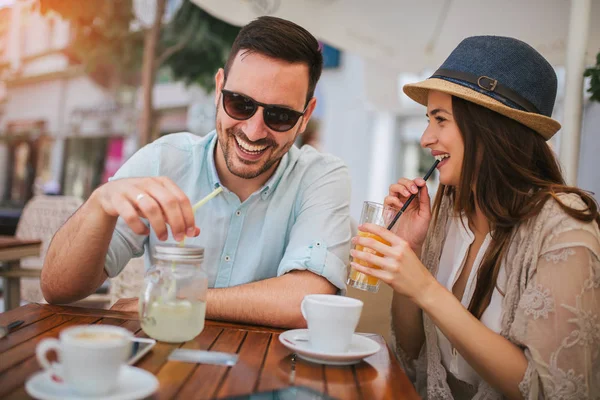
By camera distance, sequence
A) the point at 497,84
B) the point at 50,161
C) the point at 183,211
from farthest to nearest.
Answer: the point at 50,161, the point at 497,84, the point at 183,211

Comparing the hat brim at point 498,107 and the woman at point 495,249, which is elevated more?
the hat brim at point 498,107

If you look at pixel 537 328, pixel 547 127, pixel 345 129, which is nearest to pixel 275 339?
pixel 537 328

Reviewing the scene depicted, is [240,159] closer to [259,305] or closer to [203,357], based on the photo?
[259,305]

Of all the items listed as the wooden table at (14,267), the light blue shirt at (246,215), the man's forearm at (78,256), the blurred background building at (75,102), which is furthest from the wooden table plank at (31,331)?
the blurred background building at (75,102)

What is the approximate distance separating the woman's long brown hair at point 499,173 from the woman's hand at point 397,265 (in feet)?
1.22

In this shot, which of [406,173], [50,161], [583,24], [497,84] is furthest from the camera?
[406,173]

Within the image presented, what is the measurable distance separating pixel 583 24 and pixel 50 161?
218 inches

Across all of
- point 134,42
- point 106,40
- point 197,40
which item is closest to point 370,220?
point 197,40

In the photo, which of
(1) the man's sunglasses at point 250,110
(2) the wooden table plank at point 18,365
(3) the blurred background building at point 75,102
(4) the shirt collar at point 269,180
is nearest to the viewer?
(2) the wooden table plank at point 18,365

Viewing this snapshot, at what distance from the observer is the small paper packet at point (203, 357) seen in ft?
3.83

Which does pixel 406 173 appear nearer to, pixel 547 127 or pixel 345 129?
pixel 345 129

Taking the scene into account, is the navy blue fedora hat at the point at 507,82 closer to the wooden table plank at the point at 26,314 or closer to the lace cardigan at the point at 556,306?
the lace cardigan at the point at 556,306

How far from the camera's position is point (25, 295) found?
383cm

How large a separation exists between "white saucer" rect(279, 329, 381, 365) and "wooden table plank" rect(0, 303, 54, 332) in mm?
632
